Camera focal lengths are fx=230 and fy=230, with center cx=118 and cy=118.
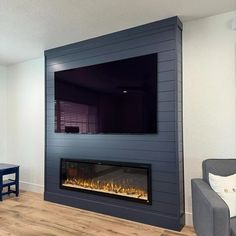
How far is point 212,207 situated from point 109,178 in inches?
68.4

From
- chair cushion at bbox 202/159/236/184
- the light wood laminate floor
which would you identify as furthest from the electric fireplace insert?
chair cushion at bbox 202/159/236/184

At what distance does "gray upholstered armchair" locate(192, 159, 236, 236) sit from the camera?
158 centimetres

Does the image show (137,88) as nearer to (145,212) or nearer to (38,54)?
(145,212)

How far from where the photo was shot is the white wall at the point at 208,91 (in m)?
2.54

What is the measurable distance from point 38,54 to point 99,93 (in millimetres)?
1602

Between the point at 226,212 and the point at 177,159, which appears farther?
the point at 177,159

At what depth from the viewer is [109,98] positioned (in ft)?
10.1

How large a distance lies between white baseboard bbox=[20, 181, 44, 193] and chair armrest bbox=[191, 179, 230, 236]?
9.67 ft

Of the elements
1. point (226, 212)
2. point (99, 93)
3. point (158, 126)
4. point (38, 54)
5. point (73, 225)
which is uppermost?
point (38, 54)

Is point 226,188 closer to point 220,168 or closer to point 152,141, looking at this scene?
point 220,168

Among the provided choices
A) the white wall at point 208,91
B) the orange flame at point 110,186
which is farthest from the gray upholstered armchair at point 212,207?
the orange flame at point 110,186

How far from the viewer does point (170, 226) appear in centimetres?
260

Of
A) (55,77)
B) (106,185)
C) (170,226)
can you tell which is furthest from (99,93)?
(170,226)

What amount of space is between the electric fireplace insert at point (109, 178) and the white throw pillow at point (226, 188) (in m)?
0.87
